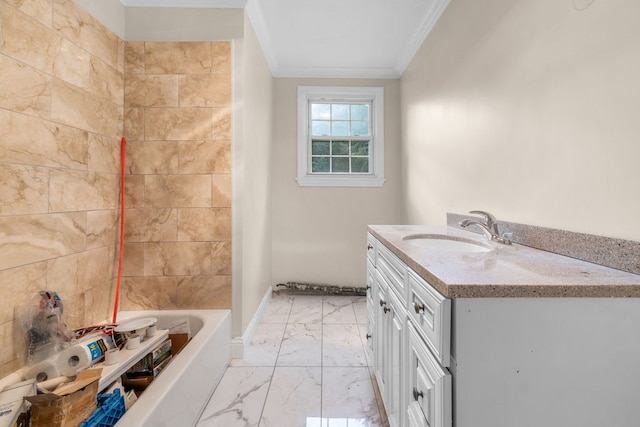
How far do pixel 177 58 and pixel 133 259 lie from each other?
137cm

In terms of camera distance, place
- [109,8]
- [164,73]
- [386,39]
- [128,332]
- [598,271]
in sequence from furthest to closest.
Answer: [386,39] → [164,73] → [109,8] → [128,332] → [598,271]

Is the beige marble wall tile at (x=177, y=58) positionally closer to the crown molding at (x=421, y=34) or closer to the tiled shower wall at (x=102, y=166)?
the tiled shower wall at (x=102, y=166)

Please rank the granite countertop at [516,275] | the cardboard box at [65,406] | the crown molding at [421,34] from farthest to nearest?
the crown molding at [421,34] < the cardboard box at [65,406] < the granite countertop at [516,275]

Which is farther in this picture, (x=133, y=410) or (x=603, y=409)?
(x=133, y=410)

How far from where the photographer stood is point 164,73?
1851 millimetres

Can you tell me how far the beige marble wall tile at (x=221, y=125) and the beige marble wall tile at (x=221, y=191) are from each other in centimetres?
26

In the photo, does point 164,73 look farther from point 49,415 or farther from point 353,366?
point 353,366

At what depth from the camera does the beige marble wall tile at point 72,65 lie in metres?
1.38

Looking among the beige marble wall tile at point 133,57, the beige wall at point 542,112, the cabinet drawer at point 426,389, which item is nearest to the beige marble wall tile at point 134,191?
the beige marble wall tile at point 133,57

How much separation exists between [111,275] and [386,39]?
285cm

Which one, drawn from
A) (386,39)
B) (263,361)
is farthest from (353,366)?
(386,39)

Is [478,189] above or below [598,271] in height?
above

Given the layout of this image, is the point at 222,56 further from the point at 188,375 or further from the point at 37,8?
the point at 188,375

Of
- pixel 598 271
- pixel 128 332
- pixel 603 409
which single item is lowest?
pixel 128 332
